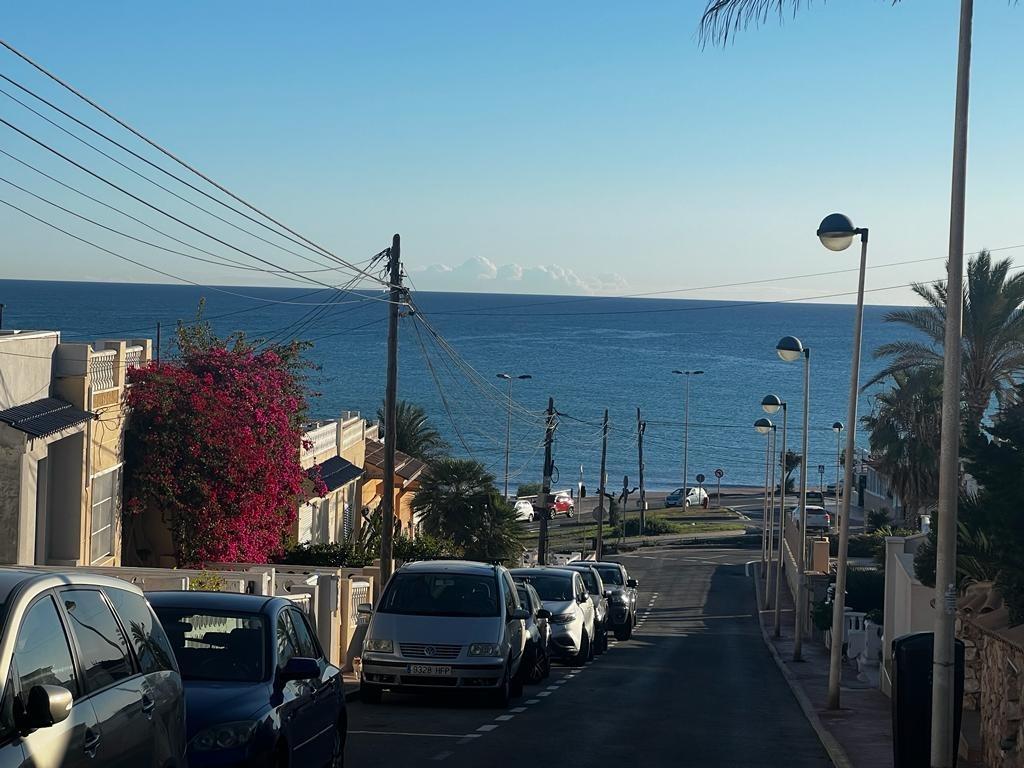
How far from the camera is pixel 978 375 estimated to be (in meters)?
36.9

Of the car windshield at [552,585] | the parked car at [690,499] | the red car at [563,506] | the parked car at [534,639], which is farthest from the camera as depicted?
the parked car at [690,499]

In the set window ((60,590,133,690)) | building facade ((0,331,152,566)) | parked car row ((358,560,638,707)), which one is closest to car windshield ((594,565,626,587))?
building facade ((0,331,152,566))

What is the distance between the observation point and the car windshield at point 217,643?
9570mm

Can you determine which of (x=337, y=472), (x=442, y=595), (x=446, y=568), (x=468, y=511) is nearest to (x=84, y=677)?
(x=442, y=595)

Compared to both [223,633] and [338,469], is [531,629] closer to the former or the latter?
[223,633]

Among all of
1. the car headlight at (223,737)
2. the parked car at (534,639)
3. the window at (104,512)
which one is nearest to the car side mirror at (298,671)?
the car headlight at (223,737)

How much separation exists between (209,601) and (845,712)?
12.0 m

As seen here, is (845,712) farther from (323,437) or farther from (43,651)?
(323,437)

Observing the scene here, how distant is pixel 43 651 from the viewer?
18.8 feet

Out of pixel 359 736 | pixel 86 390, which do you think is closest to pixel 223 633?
pixel 359 736

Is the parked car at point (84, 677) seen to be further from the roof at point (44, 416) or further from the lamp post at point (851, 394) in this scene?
the roof at point (44, 416)

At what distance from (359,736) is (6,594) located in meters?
9.25

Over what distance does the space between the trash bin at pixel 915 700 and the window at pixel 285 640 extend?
5.81 meters

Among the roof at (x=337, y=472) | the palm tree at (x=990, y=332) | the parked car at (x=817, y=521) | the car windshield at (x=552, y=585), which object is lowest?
the parked car at (x=817, y=521)
